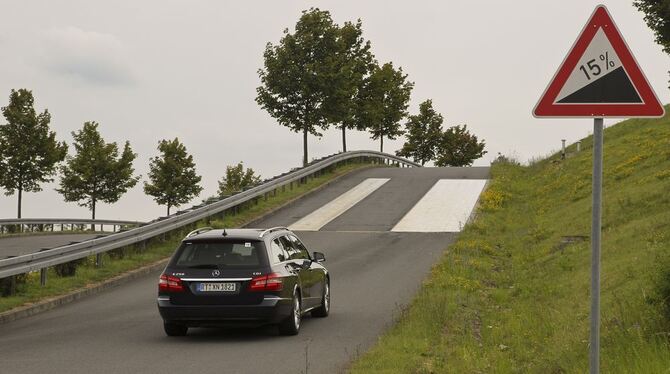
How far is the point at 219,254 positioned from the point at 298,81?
42.7 meters

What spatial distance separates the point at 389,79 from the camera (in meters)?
71.9

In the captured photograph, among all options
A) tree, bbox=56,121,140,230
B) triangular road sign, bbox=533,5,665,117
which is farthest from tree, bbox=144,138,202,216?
triangular road sign, bbox=533,5,665,117

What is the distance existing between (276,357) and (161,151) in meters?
59.5

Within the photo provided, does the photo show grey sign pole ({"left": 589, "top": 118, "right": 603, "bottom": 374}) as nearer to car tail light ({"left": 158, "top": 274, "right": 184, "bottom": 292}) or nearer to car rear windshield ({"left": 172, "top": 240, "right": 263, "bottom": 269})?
car rear windshield ({"left": 172, "top": 240, "right": 263, "bottom": 269})

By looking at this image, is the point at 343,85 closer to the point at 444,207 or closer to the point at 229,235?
the point at 444,207

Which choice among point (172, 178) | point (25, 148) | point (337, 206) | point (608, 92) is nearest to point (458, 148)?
point (172, 178)

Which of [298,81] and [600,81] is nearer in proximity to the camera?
[600,81]

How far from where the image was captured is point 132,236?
2033 centimetres

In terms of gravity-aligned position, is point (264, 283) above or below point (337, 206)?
below

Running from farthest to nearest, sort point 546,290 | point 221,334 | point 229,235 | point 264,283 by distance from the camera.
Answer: point 546,290 → point 221,334 → point 229,235 → point 264,283

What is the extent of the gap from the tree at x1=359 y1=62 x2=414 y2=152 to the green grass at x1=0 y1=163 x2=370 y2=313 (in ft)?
115

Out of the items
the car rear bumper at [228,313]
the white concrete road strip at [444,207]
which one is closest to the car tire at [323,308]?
the car rear bumper at [228,313]

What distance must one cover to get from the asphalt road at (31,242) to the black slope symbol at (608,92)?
20666 mm

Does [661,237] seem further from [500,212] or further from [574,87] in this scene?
[500,212]
